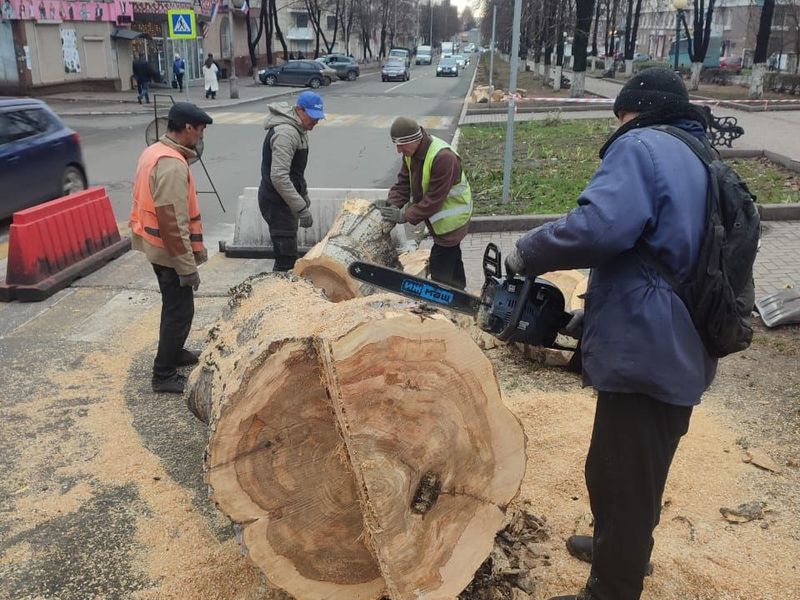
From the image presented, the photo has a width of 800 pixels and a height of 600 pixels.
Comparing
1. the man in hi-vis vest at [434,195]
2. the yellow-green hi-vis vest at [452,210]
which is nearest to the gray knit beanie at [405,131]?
the man in hi-vis vest at [434,195]

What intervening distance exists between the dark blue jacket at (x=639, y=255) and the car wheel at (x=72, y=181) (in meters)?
8.92

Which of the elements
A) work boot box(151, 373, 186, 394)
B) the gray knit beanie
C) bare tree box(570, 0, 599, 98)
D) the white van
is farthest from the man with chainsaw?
the white van

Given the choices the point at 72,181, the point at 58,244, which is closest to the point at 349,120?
the point at 72,181

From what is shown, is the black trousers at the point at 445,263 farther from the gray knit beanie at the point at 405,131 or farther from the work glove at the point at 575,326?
the work glove at the point at 575,326

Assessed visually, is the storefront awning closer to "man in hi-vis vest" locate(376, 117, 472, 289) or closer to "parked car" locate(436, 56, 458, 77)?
"parked car" locate(436, 56, 458, 77)

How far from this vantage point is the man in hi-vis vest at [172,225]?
4.25 metres

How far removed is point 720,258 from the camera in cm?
221

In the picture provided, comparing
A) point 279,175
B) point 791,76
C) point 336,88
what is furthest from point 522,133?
point 336,88

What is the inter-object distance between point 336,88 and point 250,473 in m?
36.0

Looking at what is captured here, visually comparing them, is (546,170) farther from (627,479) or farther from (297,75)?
(297,75)

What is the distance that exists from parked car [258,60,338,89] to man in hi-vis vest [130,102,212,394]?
3426 cm

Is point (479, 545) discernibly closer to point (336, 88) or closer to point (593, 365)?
point (593, 365)

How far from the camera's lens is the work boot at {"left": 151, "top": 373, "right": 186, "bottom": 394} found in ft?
15.1

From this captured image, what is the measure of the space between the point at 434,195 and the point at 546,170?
7382mm
